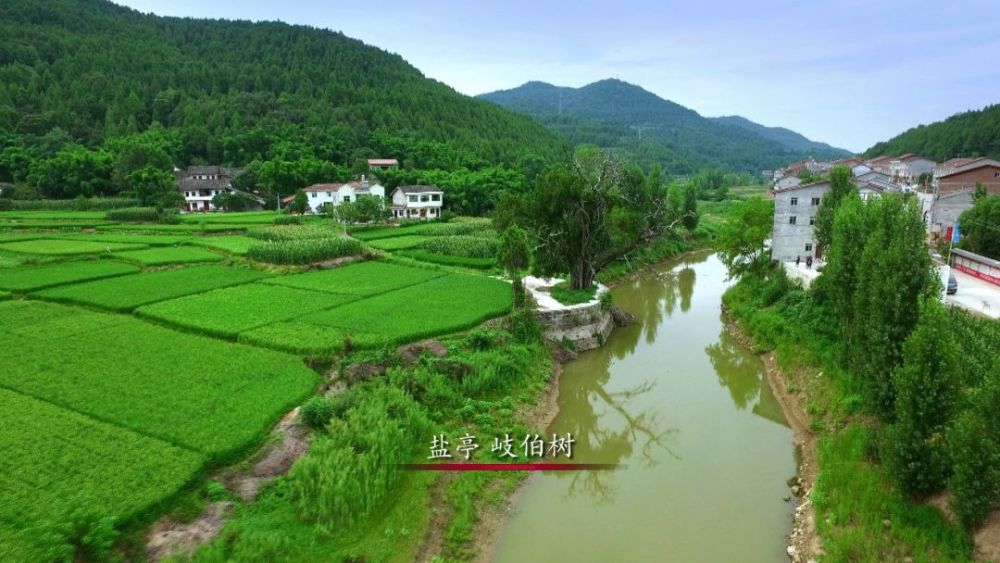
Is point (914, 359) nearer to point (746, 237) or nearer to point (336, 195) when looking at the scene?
point (746, 237)

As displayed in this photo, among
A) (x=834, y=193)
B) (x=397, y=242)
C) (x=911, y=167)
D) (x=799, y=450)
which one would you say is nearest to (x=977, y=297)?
(x=834, y=193)

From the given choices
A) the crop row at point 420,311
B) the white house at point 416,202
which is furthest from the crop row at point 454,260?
the white house at point 416,202

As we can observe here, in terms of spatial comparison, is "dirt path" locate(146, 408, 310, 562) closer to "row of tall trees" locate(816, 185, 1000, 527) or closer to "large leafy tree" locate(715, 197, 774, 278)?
"row of tall trees" locate(816, 185, 1000, 527)

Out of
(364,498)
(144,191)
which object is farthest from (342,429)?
(144,191)

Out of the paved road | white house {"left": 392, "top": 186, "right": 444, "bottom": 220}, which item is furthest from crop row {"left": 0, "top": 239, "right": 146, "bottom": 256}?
the paved road

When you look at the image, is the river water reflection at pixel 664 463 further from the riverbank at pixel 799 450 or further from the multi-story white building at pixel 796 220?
the multi-story white building at pixel 796 220

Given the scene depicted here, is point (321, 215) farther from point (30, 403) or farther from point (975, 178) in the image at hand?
point (975, 178)
